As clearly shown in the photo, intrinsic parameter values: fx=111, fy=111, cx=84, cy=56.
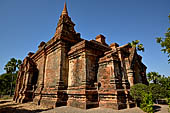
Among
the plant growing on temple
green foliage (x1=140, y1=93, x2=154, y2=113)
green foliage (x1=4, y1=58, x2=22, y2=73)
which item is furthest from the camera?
green foliage (x1=4, y1=58, x2=22, y2=73)

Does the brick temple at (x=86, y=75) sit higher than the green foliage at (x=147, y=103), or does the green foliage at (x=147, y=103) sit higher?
the brick temple at (x=86, y=75)

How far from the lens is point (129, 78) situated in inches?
352

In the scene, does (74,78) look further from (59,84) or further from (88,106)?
(88,106)

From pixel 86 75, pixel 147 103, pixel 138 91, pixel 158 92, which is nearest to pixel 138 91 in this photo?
pixel 138 91

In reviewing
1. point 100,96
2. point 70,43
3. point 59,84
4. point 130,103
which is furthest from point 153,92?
point 70,43

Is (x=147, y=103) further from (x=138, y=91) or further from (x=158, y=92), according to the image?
(x=158, y=92)

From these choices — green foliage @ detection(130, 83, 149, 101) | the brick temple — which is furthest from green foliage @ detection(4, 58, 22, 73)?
green foliage @ detection(130, 83, 149, 101)

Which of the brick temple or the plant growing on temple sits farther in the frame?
the brick temple

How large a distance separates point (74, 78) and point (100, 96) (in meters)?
2.39

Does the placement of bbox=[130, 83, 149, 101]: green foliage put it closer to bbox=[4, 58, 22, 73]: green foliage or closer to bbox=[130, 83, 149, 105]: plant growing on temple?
bbox=[130, 83, 149, 105]: plant growing on temple

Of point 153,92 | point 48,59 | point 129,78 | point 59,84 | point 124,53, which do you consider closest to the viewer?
point 153,92

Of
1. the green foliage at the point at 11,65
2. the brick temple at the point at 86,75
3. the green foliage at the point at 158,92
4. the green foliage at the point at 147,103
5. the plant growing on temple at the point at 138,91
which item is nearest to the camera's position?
the green foliage at the point at 147,103

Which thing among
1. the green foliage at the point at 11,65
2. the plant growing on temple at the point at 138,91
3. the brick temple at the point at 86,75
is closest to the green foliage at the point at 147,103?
the plant growing on temple at the point at 138,91

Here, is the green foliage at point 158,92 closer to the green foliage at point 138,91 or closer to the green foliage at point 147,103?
the green foliage at point 138,91
